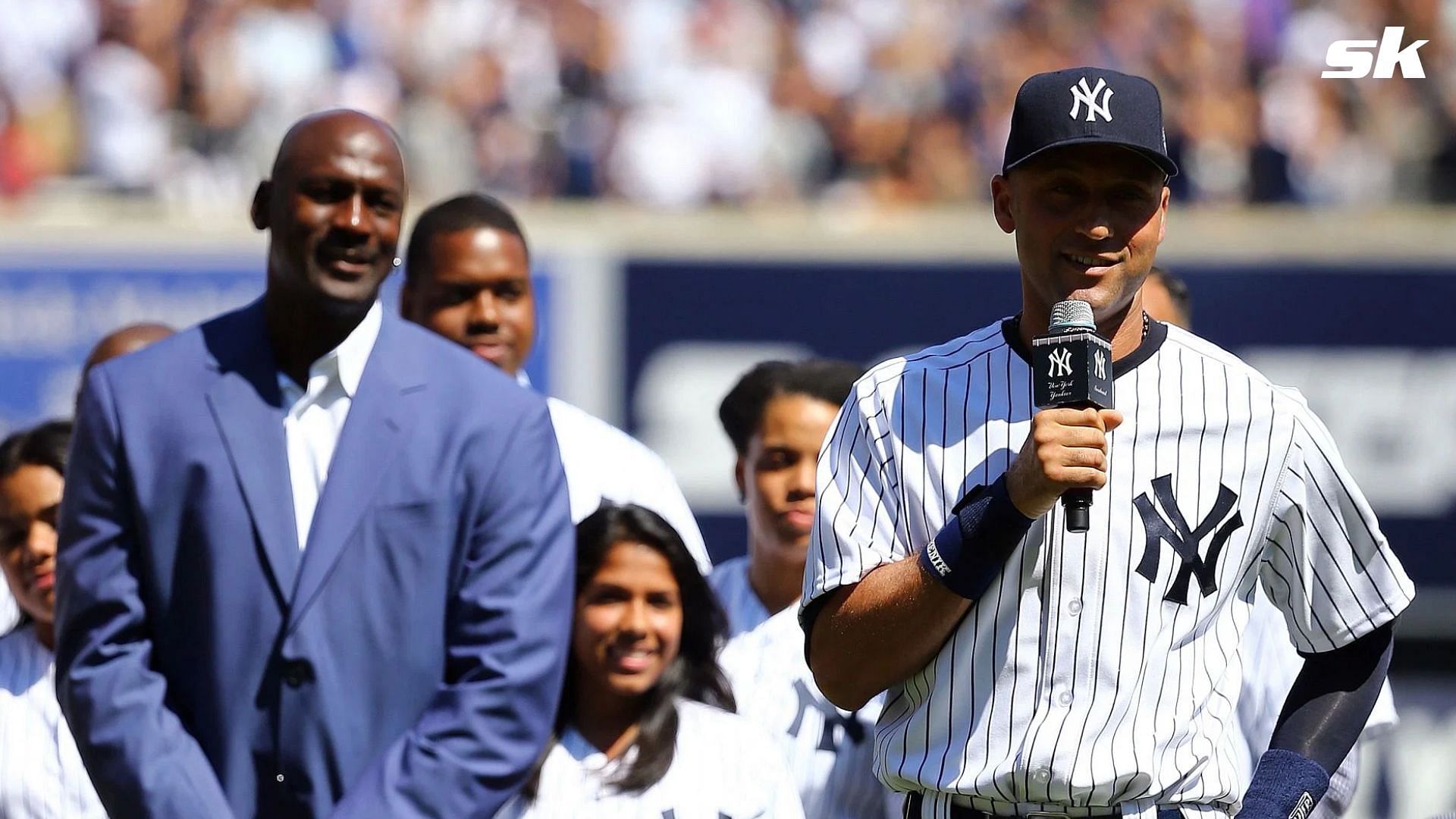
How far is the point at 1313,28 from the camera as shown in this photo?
462 inches

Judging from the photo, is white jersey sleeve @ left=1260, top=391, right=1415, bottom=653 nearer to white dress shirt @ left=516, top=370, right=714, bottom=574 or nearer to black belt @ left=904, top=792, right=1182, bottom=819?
black belt @ left=904, top=792, right=1182, bottom=819

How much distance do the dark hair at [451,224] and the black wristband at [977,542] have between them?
2.47 m

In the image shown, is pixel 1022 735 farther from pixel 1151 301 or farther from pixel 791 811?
pixel 1151 301

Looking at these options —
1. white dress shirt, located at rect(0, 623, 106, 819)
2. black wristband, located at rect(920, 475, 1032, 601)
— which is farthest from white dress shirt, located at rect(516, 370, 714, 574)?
black wristband, located at rect(920, 475, 1032, 601)

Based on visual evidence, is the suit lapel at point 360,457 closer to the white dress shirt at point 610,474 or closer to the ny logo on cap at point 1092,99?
the ny logo on cap at point 1092,99

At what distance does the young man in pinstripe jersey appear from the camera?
9.62 feet

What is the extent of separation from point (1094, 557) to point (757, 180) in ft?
27.7

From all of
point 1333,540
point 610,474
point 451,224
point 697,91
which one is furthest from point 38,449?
point 697,91

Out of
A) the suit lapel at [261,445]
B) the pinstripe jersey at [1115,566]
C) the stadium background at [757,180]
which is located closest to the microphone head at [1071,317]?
the pinstripe jersey at [1115,566]

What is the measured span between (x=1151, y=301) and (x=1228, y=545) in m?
1.64

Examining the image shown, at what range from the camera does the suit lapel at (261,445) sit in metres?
3.21

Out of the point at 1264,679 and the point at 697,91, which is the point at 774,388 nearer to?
the point at 1264,679

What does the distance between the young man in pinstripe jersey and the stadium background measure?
6.25 m

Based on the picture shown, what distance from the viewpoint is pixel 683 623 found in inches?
176
